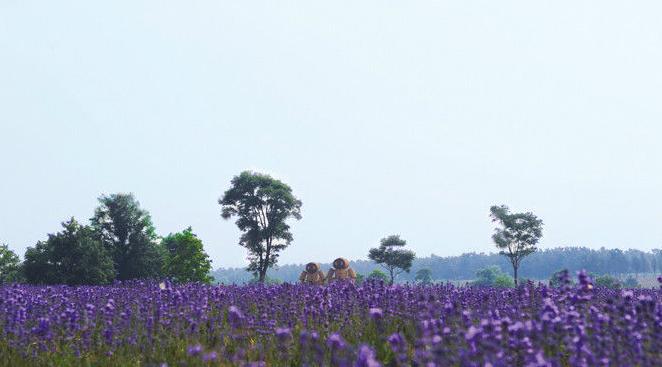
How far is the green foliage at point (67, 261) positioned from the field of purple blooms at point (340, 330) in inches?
675

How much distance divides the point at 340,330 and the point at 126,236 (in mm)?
30336

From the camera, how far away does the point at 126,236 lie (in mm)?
35875

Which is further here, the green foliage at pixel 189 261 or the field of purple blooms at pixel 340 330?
the green foliage at pixel 189 261

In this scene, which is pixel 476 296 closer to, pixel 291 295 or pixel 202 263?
pixel 291 295

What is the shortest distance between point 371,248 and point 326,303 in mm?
51401

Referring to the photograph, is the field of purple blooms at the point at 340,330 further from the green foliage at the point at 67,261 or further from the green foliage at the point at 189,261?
the green foliage at the point at 189,261

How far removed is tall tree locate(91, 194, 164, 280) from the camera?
3531 centimetres

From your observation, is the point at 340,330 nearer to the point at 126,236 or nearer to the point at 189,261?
the point at 126,236

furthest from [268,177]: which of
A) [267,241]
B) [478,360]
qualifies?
[478,360]

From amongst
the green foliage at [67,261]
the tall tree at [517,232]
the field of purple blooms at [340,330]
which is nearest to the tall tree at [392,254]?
the tall tree at [517,232]

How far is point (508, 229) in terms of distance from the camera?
51.1m

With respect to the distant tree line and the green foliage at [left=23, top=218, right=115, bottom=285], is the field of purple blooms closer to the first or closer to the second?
the distant tree line

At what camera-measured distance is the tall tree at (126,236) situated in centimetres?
3531

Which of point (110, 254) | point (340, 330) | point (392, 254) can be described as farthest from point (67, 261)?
point (392, 254)
